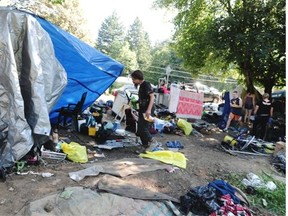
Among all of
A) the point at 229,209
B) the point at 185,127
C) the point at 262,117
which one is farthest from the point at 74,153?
the point at 262,117

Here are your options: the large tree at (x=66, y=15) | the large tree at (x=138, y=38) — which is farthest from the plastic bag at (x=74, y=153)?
the large tree at (x=138, y=38)

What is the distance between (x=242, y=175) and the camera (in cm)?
534

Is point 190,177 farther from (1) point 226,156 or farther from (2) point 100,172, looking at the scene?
(1) point 226,156

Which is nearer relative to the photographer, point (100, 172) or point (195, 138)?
point (100, 172)

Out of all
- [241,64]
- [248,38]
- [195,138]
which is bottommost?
[195,138]

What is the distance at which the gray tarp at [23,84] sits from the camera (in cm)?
384

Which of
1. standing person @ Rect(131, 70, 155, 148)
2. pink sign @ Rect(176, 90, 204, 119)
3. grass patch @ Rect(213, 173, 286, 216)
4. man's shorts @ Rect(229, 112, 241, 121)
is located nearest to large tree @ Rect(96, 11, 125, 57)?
pink sign @ Rect(176, 90, 204, 119)

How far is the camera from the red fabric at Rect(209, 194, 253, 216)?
3287 mm

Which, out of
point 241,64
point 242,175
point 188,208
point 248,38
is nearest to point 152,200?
point 188,208

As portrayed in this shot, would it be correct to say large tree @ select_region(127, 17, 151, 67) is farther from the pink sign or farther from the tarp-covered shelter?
the tarp-covered shelter

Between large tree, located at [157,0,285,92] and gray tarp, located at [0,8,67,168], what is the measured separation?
882 centimetres

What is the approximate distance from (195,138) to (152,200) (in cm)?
539

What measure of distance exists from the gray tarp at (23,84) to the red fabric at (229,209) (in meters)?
2.62

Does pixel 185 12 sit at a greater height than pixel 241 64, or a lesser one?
greater
